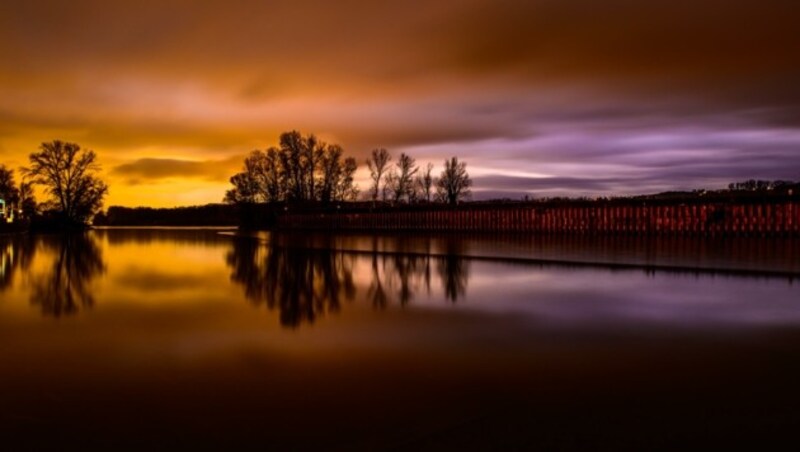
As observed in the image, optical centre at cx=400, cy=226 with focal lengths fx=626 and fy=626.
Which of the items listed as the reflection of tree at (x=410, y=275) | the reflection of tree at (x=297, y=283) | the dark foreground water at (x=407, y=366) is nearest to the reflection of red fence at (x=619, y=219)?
the reflection of tree at (x=410, y=275)

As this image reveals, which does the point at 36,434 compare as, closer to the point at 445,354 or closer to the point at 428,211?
the point at 445,354

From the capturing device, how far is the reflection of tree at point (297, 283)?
8.90 meters

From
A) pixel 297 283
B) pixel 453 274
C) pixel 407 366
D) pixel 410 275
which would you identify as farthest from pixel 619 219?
pixel 407 366

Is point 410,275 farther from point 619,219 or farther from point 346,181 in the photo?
point 346,181

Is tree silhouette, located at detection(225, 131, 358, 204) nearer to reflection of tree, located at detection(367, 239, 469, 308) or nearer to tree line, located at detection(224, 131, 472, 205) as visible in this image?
tree line, located at detection(224, 131, 472, 205)

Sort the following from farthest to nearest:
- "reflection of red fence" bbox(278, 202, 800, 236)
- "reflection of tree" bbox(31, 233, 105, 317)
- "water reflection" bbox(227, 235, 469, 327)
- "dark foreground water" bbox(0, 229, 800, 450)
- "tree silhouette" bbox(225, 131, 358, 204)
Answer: "tree silhouette" bbox(225, 131, 358, 204)
"reflection of red fence" bbox(278, 202, 800, 236)
"water reflection" bbox(227, 235, 469, 327)
"reflection of tree" bbox(31, 233, 105, 317)
"dark foreground water" bbox(0, 229, 800, 450)

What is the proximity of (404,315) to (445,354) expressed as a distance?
7.83 feet

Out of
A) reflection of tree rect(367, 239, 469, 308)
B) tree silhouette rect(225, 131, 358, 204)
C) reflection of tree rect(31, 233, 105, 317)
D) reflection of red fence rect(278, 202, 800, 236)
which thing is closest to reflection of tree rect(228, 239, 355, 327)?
reflection of tree rect(367, 239, 469, 308)

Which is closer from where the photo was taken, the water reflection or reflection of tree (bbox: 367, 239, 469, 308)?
the water reflection

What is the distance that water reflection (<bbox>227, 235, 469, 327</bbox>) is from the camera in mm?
9430

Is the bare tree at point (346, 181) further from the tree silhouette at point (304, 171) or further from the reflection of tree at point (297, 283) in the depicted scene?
the reflection of tree at point (297, 283)

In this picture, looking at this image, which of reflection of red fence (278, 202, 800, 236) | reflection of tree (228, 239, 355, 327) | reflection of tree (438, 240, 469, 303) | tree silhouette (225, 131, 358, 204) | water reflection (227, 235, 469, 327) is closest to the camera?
reflection of tree (228, 239, 355, 327)

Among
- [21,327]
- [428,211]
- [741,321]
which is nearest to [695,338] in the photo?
[741,321]

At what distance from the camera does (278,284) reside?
12250mm
